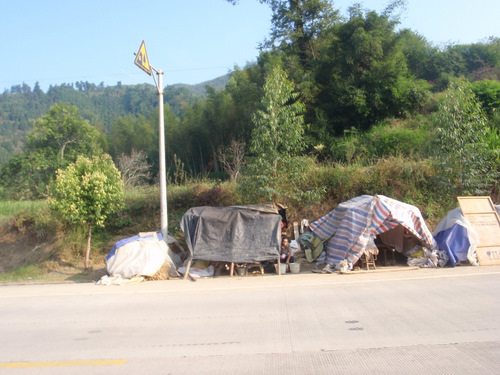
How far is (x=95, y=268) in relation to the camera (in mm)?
15234

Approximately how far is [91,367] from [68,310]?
12.5 feet

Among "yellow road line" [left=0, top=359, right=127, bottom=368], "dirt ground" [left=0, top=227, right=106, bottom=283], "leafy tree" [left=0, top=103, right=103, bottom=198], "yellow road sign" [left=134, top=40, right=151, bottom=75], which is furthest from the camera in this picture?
"leafy tree" [left=0, top=103, right=103, bottom=198]

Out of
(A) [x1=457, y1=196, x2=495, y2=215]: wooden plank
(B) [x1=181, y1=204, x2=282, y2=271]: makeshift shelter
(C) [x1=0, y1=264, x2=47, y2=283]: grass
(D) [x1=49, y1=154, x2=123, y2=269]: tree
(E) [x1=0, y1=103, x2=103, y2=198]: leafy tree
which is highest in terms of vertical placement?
(E) [x1=0, y1=103, x2=103, y2=198]: leafy tree

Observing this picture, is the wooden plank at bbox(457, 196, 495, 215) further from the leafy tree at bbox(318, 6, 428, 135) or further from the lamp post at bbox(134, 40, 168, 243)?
the leafy tree at bbox(318, 6, 428, 135)

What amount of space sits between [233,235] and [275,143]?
3.92 metres

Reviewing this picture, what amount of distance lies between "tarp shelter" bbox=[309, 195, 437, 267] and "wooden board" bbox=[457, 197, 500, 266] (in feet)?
4.81

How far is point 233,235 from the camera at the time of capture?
Result: 40.6 feet

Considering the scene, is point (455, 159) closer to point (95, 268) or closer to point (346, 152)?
point (346, 152)

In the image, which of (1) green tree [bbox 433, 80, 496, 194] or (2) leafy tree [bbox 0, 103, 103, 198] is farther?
(2) leafy tree [bbox 0, 103, 103, 198]

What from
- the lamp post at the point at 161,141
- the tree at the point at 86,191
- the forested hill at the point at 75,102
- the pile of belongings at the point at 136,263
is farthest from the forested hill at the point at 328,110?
the forested hill at the point at 75,102

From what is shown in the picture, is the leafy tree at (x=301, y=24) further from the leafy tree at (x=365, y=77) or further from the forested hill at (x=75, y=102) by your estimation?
the forested hill at (x=75, y=102)

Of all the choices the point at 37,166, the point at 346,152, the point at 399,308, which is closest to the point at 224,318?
the point at 399,308

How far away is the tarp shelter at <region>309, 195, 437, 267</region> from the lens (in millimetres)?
11742

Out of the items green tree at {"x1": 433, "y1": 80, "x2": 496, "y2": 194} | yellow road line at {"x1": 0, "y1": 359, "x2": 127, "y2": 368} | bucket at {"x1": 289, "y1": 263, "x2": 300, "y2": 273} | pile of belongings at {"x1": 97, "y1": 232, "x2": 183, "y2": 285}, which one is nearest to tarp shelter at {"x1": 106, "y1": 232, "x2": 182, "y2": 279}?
pile of belongings at {"x1": 97, "y1": 232, "x2": 183, "y2": 285}
